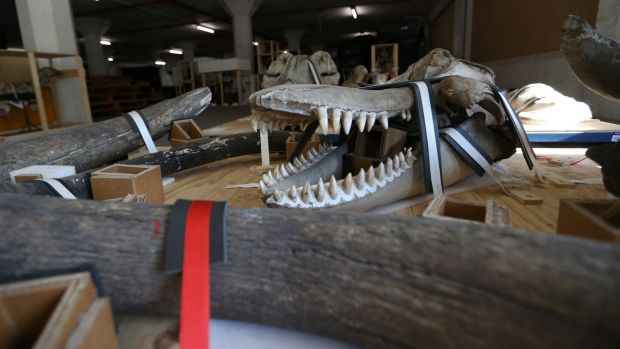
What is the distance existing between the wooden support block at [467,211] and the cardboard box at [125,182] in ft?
3.85

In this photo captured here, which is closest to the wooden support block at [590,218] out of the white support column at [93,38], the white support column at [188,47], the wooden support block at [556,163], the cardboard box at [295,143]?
the cardboard box at [295,143]

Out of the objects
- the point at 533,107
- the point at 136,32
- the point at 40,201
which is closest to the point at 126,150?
the point at 40,201

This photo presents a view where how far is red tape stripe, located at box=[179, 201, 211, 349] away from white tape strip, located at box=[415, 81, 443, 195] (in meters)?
1.07

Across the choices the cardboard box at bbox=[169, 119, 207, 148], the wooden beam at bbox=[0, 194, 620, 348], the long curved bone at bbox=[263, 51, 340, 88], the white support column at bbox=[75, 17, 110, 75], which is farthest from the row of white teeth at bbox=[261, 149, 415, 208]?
the white support column at bbox=[75, 17, 110, 75]

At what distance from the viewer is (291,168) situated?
160 centimetres

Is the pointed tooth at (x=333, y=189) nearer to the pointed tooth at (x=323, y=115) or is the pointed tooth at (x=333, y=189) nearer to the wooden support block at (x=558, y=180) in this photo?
the pointed tooth at (x=323, y=115)

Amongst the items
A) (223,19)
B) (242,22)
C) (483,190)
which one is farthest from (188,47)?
(483,190)

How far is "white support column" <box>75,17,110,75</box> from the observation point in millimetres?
13295

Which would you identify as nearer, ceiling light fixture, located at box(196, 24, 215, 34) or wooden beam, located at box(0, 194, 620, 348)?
wooden beam, located at box(0, 194, 620, 348)

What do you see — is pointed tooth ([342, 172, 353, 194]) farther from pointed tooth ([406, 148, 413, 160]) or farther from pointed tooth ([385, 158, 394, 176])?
pointed tooth ([406, 148, 413, 160])

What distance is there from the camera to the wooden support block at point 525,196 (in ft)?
5.41

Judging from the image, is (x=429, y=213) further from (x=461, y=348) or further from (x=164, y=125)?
(x=164, y=125)

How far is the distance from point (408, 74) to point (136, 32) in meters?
17.4

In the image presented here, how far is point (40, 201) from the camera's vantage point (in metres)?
0.81
